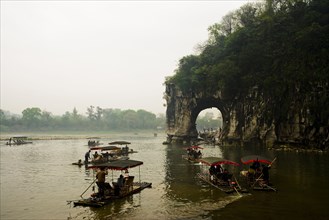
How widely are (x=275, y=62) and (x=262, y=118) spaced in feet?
30.6

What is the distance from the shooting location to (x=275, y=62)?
168 feet

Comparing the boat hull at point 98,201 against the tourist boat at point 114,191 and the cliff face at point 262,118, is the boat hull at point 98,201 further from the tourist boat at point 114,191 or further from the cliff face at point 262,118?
the cliff face at point 262,118

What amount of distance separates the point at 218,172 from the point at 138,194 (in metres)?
5.64

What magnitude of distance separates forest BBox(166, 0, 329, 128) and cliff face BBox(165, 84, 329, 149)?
0.55 ft

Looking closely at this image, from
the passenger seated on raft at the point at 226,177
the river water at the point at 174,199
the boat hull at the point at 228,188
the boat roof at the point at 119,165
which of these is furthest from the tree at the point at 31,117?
the passenger seated on raft at the point at 226,177

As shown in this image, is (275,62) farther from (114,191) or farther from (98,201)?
(98,201)

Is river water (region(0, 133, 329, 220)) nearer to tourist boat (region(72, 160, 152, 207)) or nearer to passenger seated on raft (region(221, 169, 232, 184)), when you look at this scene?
tourist boat (region(72, 160, 152, 207))

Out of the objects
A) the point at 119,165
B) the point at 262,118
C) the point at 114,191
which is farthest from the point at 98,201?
the point at 262,118

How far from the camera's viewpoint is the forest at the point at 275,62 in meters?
44.1

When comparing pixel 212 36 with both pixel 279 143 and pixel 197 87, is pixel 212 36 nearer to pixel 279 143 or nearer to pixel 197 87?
pixel 197 87

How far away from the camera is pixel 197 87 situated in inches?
2505

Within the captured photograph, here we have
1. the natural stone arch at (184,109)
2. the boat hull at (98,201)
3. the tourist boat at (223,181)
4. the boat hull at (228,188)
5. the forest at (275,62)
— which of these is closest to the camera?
the boat hull at (98,201)

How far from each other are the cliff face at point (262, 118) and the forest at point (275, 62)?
0.17m

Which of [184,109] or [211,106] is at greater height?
[211,106]
